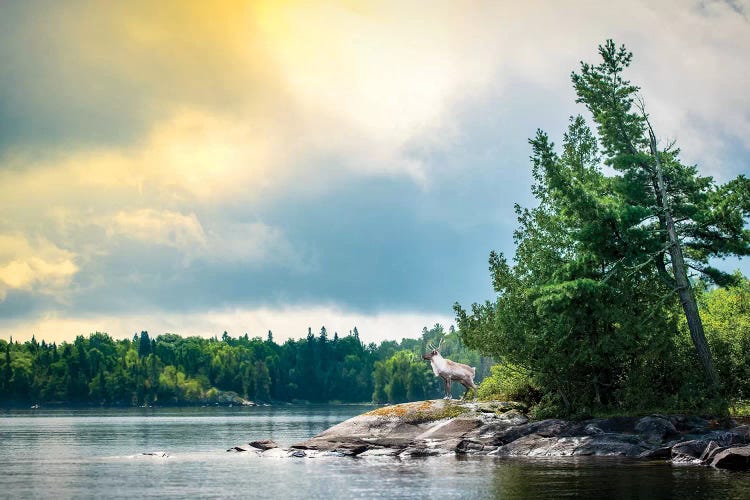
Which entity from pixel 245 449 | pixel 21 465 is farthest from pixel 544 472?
pixel 21 465

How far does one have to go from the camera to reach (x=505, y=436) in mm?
45000

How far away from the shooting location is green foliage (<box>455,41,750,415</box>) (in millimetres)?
46250

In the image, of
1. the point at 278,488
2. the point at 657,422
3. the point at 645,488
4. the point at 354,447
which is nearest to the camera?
the point at 645,488

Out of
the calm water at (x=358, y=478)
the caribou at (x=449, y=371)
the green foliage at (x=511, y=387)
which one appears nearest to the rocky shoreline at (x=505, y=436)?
the green foliage at (x=511, y=387)

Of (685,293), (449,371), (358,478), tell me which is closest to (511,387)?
(449,371)

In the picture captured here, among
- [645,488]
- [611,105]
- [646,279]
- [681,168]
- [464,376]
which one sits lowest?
[645,488]

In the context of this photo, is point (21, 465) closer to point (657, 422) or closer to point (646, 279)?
point (657, 422)

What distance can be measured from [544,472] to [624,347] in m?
15.8

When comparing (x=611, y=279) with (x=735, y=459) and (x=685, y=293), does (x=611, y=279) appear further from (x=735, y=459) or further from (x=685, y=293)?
(x=735, y=459)

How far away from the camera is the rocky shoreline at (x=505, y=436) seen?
127 feet

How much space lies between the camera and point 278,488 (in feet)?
98.2

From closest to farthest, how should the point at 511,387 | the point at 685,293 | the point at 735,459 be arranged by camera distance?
1. the point at 735,459
2. the point at 685,293
3. the point at 511,387

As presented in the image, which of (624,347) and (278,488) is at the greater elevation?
(624,347)

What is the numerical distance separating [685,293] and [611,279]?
4244 millimetres
